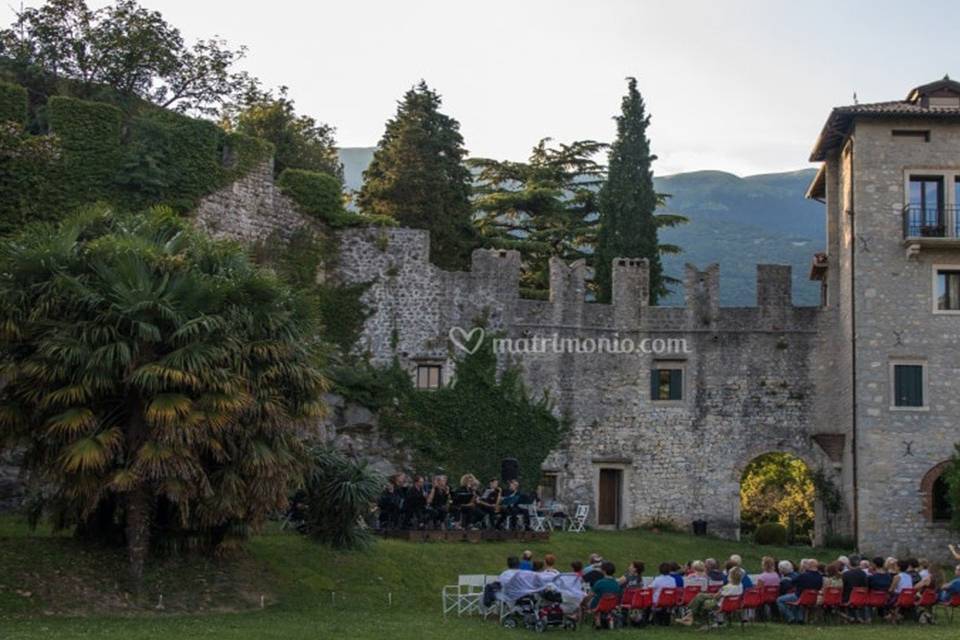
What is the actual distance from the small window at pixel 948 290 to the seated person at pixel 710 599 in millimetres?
17775

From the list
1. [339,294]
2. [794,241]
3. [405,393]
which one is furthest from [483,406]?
[794,241]

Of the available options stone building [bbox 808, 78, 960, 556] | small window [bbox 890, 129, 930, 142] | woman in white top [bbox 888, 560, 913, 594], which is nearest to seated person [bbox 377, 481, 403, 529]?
woman in white top [bbox 888, 560, 913, 594]

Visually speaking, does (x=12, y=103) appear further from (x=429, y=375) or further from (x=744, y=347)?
(x=744, y=347)

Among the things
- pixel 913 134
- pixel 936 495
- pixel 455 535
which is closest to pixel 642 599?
pixel 455 535

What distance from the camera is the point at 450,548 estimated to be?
97.7 ft

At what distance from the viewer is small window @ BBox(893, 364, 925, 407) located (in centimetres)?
3712

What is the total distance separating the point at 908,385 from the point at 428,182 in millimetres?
17886

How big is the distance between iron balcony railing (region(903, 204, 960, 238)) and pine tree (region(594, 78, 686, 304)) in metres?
9.00

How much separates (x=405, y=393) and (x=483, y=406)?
2.36 m

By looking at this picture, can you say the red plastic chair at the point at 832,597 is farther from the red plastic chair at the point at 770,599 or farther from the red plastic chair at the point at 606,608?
the red plastic chair at the point at 606,608

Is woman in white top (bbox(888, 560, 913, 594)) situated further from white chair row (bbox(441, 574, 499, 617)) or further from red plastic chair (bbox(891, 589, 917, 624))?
white chair row (bbox(441, 574, 499, 617))

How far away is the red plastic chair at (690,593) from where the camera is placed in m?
22.7

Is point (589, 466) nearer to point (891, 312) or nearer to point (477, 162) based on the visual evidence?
point (891, 312)

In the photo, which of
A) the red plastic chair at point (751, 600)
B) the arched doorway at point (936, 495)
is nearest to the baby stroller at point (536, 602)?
the red plastic chair at point (751, 600)
